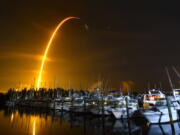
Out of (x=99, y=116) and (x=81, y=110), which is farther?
(x=81, y=110)

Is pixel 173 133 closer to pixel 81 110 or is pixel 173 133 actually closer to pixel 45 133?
pixel 45 133

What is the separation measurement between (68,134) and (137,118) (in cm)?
1427

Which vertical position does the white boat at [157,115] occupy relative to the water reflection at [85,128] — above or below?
above

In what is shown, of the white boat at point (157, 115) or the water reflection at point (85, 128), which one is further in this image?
the white boat at point (157, 115)

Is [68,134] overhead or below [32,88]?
below

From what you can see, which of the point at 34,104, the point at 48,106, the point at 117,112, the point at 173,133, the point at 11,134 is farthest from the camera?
the point at 34,104

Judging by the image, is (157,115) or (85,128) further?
(157,115)

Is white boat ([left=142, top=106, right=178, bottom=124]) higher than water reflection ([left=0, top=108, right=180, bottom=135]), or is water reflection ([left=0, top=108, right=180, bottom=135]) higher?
white boat ([left=142, top=106, right=178, bottom=124])

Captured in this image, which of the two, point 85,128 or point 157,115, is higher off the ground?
point 157,115

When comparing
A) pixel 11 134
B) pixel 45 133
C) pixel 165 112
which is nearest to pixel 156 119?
pixel 165 112

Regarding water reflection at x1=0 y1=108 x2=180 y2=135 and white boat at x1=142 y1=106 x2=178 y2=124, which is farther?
white boat at x1=142 y1=106 x2=178 y2=124

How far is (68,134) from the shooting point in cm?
1788

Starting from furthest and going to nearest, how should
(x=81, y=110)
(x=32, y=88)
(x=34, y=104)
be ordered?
(x=32, y=88), (x=34, y=104), (x=81, y=110)

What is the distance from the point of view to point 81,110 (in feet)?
120
